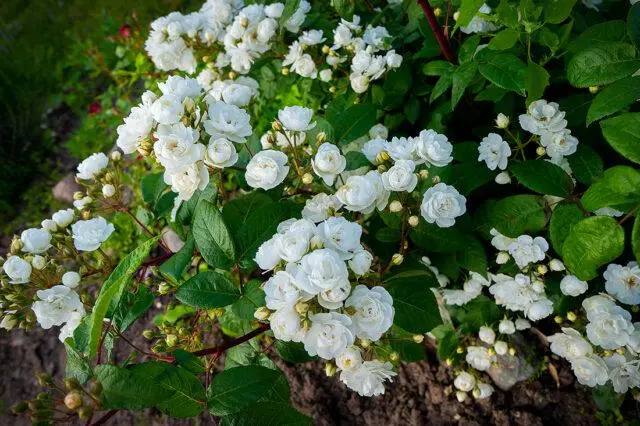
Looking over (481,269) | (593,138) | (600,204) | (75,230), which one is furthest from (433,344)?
(75,230)

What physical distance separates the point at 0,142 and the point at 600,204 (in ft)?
13.7

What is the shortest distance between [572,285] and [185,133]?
1.09 metres

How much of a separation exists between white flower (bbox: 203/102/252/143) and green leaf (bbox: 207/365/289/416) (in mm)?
537

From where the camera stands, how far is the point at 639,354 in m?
1.30

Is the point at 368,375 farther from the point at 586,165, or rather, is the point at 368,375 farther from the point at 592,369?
the point at 586,165

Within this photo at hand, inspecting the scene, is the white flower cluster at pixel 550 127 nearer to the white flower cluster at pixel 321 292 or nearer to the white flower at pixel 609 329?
the white flower at pixel 609 329

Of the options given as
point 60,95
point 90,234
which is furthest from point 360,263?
point 60,95

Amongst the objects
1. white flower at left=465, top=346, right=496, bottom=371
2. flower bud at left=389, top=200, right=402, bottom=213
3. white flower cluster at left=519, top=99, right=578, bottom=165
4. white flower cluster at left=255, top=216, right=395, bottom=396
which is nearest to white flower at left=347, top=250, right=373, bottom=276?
white flower cluster at left=255, top=216, right=395, bottom=396

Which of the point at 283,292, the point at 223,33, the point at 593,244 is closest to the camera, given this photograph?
the point at 283,292

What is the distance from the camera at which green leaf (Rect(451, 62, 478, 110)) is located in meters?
1.25

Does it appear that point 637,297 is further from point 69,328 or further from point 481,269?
point 69,328

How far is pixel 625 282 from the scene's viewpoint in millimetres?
1234

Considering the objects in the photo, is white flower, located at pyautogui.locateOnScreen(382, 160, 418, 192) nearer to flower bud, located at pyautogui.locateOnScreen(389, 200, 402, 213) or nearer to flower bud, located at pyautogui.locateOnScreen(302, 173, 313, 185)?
flower bud, located at pyautogui.locateOnScreen(389, 200, 402, 213)

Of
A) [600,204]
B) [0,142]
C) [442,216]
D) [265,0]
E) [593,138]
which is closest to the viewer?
[600,204]
